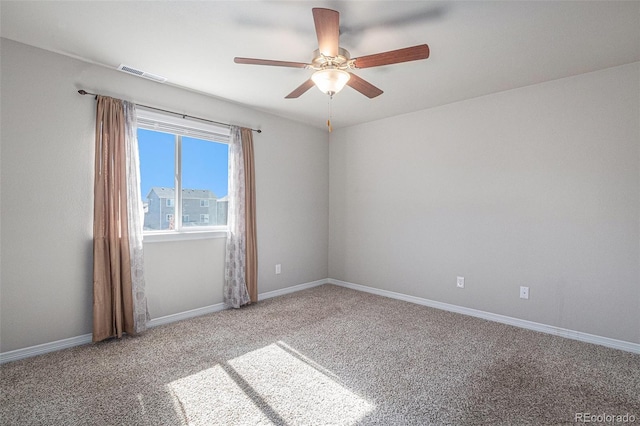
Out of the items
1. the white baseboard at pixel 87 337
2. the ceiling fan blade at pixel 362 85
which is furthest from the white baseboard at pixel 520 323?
the ceiling fan blade at pixel 362 85

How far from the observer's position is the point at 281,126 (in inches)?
174

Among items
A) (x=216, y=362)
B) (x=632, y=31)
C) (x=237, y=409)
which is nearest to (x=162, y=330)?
(x=216, y=362)

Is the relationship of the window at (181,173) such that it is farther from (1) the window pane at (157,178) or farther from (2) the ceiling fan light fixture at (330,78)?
(2) the ceiling fan light fixture at (330,78)

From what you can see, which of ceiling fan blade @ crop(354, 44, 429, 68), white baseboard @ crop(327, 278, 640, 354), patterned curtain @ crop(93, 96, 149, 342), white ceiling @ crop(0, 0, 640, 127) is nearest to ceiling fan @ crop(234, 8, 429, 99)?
ceiling fan blade @ crop(354, 44, 429, 68)

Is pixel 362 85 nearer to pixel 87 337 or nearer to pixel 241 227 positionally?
pixel 241 227

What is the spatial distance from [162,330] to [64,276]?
962 millimetres

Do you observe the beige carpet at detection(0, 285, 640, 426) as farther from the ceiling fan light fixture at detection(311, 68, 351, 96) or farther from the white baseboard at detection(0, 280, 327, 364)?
the ceiling fan light fixture at detection(311, 68, 351, 96)

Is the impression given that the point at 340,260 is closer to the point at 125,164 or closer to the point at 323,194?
the point at 323,194

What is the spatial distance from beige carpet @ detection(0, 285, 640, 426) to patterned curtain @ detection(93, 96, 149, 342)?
246 mm

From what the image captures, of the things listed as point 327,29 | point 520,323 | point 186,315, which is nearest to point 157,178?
point 186,315

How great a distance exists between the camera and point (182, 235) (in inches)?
135

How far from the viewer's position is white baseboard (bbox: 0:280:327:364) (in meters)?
2.47

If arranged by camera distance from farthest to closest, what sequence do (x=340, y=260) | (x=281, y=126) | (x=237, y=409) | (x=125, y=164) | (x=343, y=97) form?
(x=340, y=260), (x=281, y=126), (x=343, y=97), (x=125, y=164), (x=237, y=409)

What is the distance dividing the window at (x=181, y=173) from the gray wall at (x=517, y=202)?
6.56 feet
